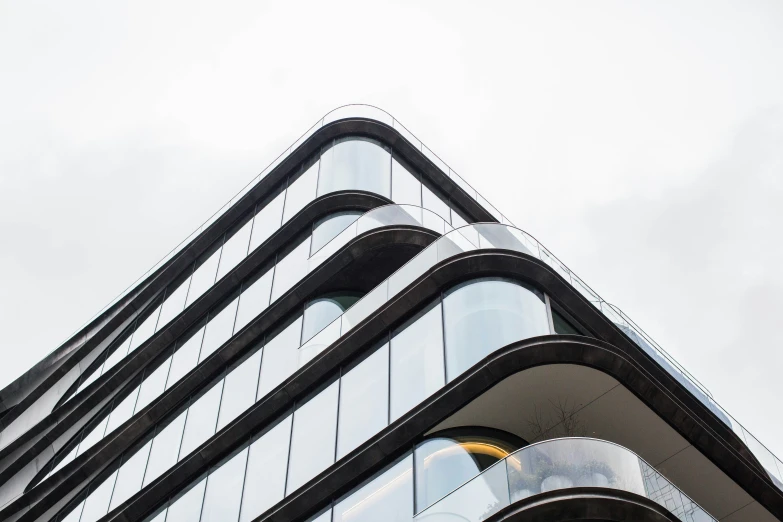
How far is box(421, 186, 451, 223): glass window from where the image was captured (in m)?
27.5

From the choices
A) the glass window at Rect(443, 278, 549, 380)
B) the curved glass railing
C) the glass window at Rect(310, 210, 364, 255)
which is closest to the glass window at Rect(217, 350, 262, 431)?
the glass window at Rect(310, 210, 364, 255)

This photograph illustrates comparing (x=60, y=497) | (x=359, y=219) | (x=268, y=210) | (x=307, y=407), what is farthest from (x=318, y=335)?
(x=60, y=497)

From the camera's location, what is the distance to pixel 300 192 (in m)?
28.6

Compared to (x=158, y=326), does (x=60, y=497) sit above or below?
below

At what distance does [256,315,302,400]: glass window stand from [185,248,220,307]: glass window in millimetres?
5639

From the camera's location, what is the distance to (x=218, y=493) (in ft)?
69.5

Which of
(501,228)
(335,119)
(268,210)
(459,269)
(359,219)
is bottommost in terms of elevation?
(459,269)

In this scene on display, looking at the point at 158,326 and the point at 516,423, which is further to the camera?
the point at 158,326

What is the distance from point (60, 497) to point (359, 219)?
12.3 meters

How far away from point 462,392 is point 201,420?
367 inches

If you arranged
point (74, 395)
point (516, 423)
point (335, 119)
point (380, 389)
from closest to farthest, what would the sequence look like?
point (516, 423)
point (380, 389)
point (335, 119)
point (74, 395)

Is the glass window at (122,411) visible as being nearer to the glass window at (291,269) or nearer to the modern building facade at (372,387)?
the modern building facade at (372,387)

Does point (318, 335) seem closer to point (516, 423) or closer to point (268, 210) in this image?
point (516, 423)

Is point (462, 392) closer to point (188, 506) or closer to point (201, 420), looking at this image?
point (188, 506)
